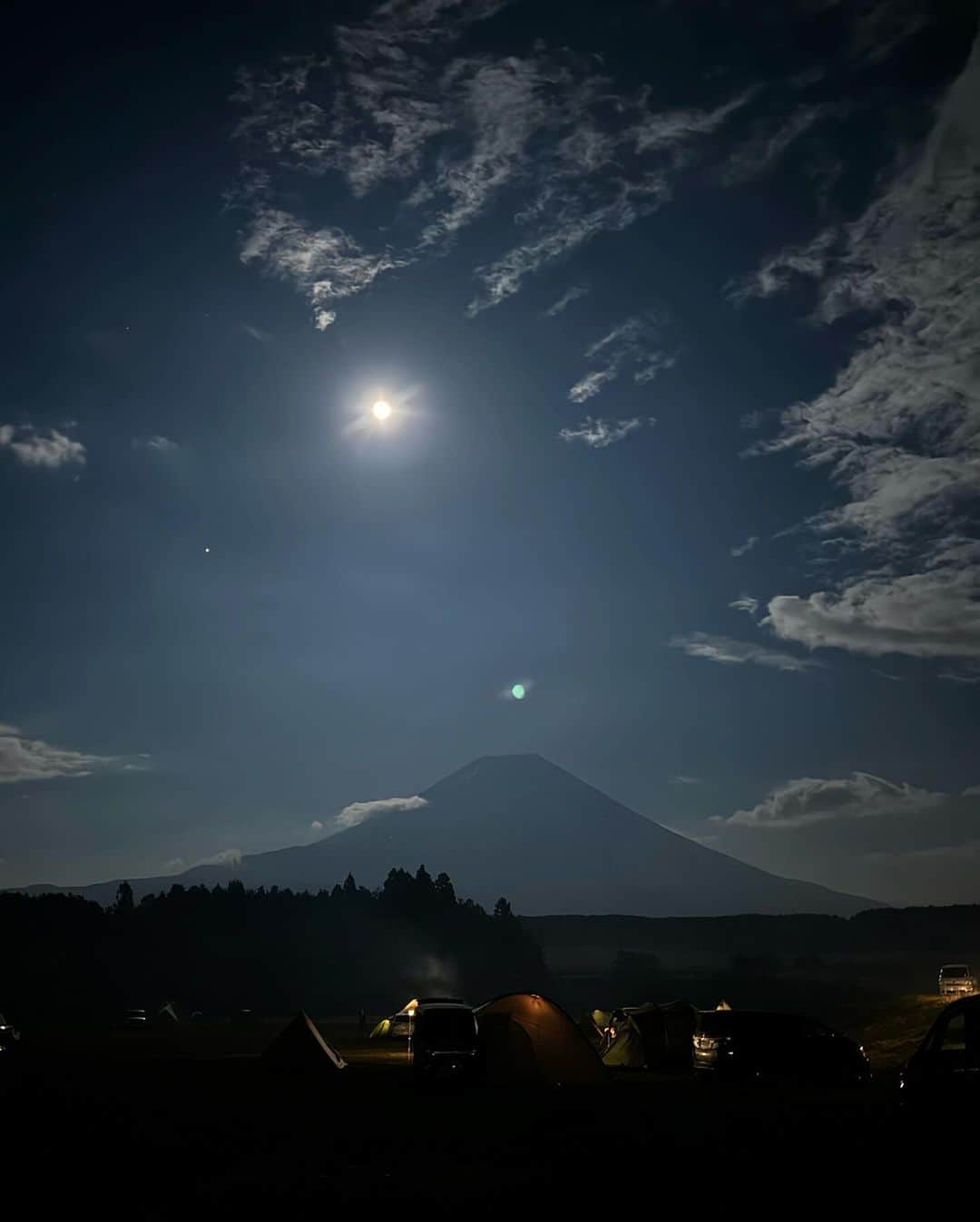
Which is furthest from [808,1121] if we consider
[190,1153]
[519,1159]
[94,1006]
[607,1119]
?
[94,1006]

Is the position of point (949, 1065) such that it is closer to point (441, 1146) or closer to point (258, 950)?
point (441, 1146)

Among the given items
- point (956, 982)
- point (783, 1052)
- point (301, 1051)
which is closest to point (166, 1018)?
point (301, 1051)

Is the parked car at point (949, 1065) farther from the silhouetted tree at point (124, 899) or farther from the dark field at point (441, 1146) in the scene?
the silhouetted tree at point (124, 899)

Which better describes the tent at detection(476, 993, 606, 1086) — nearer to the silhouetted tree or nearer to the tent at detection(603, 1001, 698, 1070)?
the tent at detection(603, 1001, 698, 1070)

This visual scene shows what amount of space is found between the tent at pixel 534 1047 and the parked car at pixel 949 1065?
17.2 metres

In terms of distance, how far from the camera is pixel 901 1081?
11.3 metres

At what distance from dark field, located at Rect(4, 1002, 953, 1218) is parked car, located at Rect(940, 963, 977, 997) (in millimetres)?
33478

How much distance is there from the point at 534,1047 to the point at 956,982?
132ft

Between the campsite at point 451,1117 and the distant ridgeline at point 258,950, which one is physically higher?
the distant ridgeline at point 258,950

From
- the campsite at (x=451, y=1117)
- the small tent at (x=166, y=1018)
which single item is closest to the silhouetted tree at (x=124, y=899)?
the small tent at (x=166, y=1018)

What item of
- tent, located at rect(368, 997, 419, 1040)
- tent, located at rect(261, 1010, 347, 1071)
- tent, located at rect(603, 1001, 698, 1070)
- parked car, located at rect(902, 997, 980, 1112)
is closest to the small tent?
tent, located at rect(368, 997, 419, 1040)

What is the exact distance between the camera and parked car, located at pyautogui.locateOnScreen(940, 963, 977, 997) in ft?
181

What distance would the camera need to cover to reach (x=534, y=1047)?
26.9m

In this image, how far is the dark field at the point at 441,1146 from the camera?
35.0 ft
